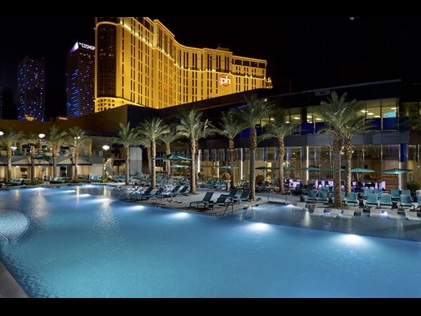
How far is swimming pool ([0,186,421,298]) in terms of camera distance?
21.8 feet

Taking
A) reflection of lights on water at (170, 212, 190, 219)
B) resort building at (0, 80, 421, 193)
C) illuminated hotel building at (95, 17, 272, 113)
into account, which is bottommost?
reflection of lights on water at (170, 212, 190, 219)

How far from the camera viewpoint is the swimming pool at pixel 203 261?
663 cm

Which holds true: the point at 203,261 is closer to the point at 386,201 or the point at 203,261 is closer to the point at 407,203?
the point at 386,201

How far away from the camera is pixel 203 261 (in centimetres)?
849

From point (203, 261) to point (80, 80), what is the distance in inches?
7718

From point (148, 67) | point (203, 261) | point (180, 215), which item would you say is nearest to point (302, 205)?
point (180, 215)

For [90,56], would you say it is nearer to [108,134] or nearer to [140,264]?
[108,134]

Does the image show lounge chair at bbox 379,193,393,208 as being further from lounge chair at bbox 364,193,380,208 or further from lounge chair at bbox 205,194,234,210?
lounge chair at bbox 205,194,234,210

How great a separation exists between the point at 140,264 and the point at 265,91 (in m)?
29.5

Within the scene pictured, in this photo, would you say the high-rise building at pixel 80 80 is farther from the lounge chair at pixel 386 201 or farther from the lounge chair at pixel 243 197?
the lounge chair at pixel 386 201

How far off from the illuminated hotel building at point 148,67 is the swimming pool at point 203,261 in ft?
269

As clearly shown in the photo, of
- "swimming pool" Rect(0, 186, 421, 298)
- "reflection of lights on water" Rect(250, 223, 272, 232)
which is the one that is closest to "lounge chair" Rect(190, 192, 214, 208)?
"swimming pool" Rect(0, 186, 421, 298)

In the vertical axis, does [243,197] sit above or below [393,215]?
above

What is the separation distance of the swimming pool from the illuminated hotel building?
8188 centimetres
